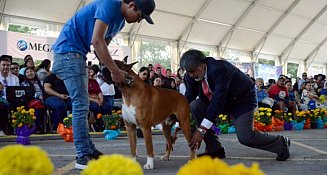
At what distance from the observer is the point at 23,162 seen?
1.13 metres

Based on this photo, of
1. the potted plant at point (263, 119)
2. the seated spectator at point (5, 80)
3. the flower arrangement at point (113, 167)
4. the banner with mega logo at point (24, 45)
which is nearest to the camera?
the flower arrangement at point (113, 167)

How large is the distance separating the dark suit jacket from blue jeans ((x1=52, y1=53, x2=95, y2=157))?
55.1 inches

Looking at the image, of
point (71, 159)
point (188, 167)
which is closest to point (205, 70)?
point (71, 159)

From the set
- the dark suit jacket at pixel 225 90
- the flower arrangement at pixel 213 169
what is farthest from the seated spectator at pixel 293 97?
the flower arrangement at pixel 213 169

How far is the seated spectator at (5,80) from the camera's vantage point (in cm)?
787

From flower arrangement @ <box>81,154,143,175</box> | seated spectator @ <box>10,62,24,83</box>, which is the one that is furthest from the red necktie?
seated spectator @ <box>10,62,24,83</box>

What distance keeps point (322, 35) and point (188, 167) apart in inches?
1150

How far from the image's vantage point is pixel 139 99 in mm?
4266

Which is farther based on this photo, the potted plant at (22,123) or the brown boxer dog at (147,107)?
the potted plant at (22,123)

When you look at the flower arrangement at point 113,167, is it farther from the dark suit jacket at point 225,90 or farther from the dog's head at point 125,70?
the dark suit jacket at point 225,90

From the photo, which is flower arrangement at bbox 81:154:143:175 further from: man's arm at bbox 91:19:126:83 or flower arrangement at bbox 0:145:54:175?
man's arm at bbox 91:19:126:83

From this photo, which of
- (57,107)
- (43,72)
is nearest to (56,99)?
(57,107)

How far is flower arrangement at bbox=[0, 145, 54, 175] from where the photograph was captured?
3.64ft

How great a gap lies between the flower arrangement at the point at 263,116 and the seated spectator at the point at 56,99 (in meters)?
4.75
